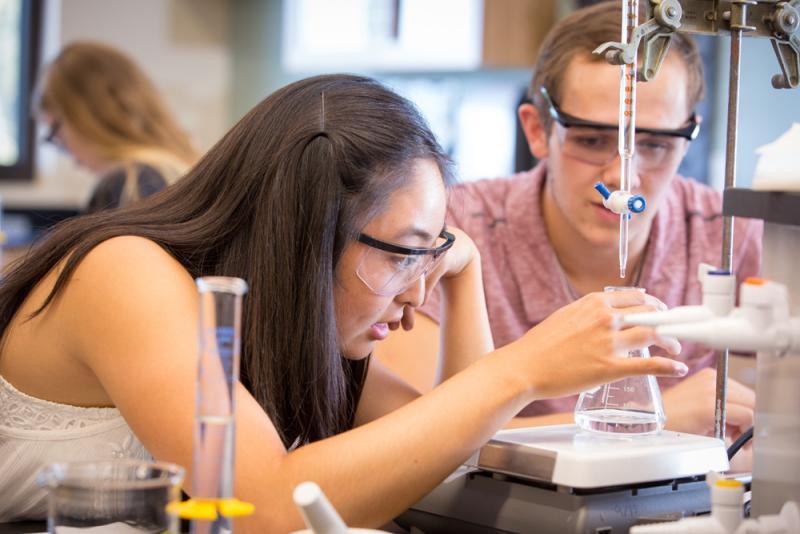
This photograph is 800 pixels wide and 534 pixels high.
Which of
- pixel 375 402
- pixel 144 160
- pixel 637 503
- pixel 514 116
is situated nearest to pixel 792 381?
pixel 637 503

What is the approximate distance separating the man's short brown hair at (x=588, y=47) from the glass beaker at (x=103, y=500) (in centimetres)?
125

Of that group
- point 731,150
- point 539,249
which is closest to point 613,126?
point 539,249

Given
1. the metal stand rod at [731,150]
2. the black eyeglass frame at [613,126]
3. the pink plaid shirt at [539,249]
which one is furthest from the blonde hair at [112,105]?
the metal stand rod at [731,150]

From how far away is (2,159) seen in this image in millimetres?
5121

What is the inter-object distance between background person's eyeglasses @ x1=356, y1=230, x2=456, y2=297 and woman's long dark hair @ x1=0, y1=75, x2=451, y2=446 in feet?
0.10

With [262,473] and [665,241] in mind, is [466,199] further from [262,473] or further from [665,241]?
[262,473]

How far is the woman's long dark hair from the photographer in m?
1.27

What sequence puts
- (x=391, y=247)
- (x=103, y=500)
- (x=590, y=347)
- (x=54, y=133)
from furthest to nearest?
(x=54, y=133), (x=391, y=247), (x=590, y=347), (x=103, y=500)

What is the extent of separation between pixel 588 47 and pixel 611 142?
197 mm

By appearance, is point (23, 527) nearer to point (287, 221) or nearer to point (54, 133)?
point (287, 221)

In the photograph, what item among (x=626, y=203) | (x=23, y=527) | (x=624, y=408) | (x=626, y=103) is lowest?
(x=23, y=527)

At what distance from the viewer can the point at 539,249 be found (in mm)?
2062

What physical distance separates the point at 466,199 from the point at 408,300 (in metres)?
0.79

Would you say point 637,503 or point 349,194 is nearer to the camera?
point 637,503
